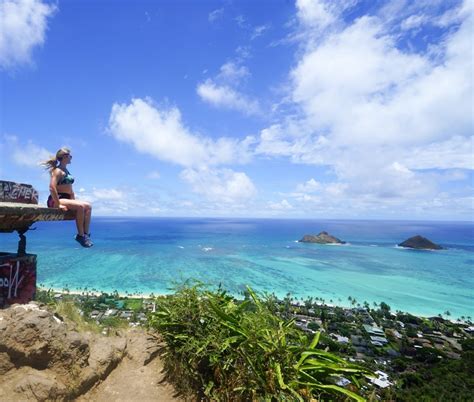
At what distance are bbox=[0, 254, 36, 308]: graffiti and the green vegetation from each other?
3.61 metres

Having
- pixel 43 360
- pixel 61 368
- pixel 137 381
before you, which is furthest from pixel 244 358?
pixel 43 360

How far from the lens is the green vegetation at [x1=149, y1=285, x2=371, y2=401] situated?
3.13 m

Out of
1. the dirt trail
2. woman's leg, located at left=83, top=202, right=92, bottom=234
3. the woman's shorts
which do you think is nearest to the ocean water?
woman's leg, located at left=83, top=202, right=92, bottom=234

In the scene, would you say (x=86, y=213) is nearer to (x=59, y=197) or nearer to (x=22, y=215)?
(x=59, y=197)

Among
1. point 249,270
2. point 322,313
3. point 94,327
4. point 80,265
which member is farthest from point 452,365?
point 80,265

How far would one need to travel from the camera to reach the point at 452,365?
3050 centimetres

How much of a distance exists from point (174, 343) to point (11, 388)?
1935 mm

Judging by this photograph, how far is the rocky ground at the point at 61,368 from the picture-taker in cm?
368

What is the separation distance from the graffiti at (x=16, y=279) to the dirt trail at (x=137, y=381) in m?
2.78

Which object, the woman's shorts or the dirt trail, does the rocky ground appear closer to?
the dirt trail

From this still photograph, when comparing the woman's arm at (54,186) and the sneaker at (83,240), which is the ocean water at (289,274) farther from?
the woman's arm at (54,186)

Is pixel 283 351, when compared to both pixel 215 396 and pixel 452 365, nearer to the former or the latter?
pixel 215 396

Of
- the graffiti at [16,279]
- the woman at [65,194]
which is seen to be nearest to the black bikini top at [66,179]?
the woman at [65,194]

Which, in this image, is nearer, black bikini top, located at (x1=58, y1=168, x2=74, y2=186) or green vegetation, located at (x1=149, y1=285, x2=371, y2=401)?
green vegetation, located at (x1=149, y1=285, x2=371, y2=401)
